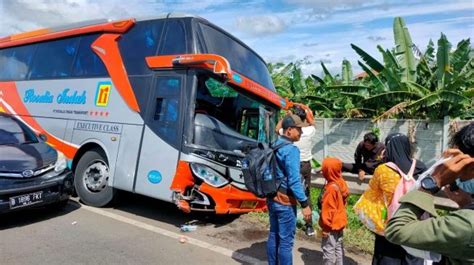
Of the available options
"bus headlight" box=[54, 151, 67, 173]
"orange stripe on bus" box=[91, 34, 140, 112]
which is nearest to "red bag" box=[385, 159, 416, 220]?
"orange stripe on bus" box=[91, 34, 140, 112]

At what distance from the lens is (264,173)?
3980 millimetres

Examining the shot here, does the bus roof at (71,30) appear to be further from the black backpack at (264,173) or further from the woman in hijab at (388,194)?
the woman in hijab at (388,194)

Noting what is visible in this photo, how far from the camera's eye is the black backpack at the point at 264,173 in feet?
13.0

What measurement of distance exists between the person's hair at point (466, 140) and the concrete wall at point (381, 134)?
24.0 ft

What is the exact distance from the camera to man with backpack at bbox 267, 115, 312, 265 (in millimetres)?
3977

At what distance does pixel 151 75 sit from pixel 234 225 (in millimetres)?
2691

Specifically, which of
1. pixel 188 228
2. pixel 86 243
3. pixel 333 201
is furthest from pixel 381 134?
pixel 86 243

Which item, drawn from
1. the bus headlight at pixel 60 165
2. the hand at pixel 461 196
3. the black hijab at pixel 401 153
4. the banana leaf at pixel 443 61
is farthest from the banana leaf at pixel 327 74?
the hand at pixel 461 196

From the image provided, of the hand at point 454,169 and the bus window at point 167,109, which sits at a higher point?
the bus window at point 167,109

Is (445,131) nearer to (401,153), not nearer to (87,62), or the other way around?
(401,153)

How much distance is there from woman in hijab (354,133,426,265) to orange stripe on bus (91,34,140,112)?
164 inches

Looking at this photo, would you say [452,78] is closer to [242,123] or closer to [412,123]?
[412,123]

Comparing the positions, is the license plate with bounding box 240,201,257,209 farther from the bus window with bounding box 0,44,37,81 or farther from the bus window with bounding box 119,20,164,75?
the bus window with bounding box 0,44,37,81

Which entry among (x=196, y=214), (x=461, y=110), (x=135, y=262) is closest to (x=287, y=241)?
(x=135, y=262)
